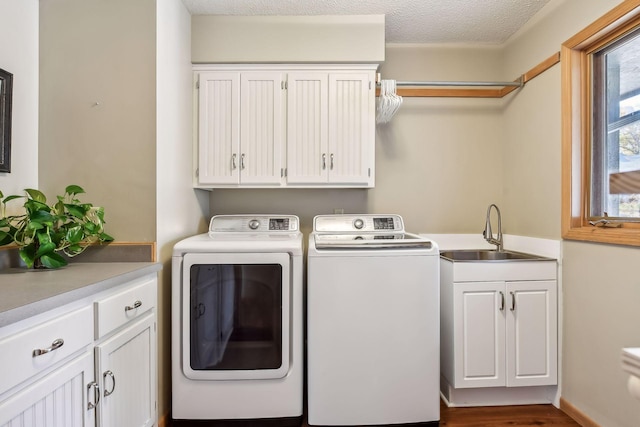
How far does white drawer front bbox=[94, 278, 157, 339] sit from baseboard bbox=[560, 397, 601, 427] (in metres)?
2.35

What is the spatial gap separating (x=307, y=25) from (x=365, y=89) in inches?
22.3

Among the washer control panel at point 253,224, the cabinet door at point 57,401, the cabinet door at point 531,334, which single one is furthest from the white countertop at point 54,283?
the cabinet door at point 531,334

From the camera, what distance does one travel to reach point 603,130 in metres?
1.91

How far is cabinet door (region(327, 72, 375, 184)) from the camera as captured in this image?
2.33 m

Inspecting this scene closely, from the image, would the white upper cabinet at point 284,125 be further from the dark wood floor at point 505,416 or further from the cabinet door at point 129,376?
the dark wood floor at point 505,416

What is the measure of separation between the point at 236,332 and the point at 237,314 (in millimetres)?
94

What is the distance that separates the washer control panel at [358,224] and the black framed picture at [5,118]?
1641 millimetres

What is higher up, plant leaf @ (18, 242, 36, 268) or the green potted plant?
the green potted plant

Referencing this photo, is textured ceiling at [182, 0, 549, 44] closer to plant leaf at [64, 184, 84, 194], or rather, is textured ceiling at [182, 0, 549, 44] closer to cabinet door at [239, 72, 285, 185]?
cabinet door at [239, 72, 285, 185]

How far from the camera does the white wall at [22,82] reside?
62.0 inches

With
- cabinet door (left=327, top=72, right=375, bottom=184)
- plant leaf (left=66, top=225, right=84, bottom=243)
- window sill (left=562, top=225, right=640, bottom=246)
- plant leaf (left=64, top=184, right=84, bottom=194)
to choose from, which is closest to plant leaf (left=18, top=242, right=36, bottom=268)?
plant leaf (left=66, top=225, right=84, bottom=243)

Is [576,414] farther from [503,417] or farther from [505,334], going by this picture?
[505,334]

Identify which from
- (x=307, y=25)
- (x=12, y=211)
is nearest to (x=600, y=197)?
(x=307, y=25)

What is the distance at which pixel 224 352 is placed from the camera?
1819mm
